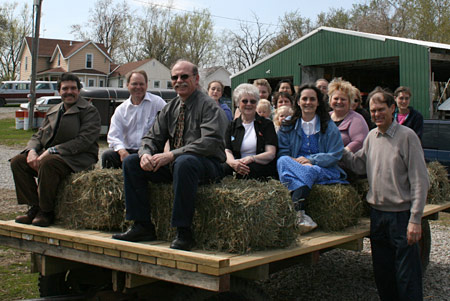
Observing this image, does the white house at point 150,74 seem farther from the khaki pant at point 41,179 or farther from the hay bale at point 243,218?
the hay bale at point 243,218

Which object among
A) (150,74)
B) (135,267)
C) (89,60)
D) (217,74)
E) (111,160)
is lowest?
(135,267)

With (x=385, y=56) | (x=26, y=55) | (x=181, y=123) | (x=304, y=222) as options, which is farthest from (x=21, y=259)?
(x=26, y=55)

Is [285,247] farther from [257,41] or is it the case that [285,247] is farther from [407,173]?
[257,41]

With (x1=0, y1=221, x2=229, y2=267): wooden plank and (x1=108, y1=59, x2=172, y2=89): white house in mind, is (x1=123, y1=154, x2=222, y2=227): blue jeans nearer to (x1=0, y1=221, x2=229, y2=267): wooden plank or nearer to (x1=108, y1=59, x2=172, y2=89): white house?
(x1=0, y1=221, x2=229, y2=267): wooden plank

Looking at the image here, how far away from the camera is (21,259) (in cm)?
585

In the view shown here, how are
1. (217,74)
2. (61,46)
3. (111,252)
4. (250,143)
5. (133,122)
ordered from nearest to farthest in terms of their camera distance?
(111,252)
(250,143)
(133,122)
(61,46)
(217,74)

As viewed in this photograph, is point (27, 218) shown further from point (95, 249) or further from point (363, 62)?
point (363, 62)

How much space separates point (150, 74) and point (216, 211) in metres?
51.6

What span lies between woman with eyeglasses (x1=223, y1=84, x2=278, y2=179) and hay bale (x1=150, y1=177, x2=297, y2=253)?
3.20 ft

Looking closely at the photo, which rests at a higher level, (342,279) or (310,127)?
(310,127)

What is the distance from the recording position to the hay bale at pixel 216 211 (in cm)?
332

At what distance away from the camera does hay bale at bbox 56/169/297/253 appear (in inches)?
131

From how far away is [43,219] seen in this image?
4117 millimetres

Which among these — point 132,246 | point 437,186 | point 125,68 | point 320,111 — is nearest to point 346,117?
point 320,111
